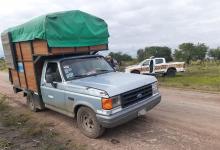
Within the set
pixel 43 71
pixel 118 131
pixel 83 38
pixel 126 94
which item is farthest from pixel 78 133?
pixel 83 38

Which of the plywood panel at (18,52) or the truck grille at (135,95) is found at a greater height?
the plywood panel at (18,52)

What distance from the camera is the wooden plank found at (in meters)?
10.3

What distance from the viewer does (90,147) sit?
623 cm

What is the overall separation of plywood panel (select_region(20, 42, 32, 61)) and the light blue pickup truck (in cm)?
88

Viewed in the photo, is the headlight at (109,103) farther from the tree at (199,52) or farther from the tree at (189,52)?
the tree at (199,52)

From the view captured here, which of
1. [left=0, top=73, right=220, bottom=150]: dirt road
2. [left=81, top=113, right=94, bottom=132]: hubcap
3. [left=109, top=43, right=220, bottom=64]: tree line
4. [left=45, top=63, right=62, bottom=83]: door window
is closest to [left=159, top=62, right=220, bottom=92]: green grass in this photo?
[left=0, top=73, right=220, bottom=150]: dirt road

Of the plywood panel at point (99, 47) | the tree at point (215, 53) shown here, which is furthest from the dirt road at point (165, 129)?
the tree at point (215, 53)

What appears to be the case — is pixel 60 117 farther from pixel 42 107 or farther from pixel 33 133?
pixel 33 133

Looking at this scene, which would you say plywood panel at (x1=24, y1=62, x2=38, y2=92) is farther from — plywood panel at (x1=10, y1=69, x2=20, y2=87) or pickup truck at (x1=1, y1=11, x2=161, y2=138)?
plywood panel at (x1=10, y1=69, x2=20, y2=87)

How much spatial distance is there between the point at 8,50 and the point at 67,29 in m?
3.70

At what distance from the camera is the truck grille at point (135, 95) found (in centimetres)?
633

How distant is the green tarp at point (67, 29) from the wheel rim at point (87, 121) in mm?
2235

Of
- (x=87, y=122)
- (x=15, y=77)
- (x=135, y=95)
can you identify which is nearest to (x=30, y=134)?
(x=87, y=122)

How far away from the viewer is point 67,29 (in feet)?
26.9
